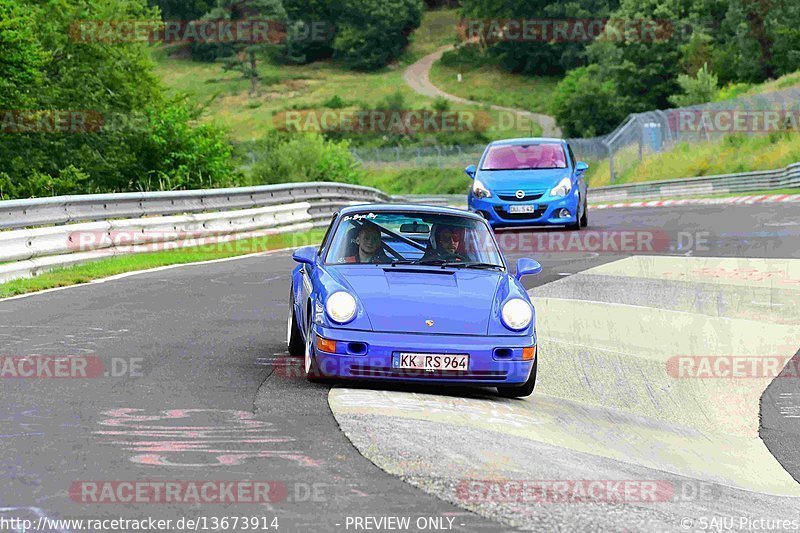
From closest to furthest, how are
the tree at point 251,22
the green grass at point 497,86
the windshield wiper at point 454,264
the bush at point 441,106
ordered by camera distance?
1. the windshield wiper at point 454,264
2. the bush at point 441,106
3. the green grass at point 497,86
4. the tree at point 251,22

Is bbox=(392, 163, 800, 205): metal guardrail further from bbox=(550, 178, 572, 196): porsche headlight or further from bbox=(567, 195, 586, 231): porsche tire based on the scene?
bbox=(550, 178, 572, 196): porsche headlight

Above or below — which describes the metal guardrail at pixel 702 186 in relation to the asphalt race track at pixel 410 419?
below

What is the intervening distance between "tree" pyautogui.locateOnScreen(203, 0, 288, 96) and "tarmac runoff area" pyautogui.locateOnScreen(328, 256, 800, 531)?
405ft

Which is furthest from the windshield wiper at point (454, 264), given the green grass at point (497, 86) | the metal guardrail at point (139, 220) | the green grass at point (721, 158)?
the green grass at point (497, 86)

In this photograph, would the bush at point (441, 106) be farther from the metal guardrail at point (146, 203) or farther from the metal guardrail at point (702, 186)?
the metal guardrail at point (146, 203)

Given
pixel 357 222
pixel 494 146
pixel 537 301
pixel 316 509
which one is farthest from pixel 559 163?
pixel 316 509

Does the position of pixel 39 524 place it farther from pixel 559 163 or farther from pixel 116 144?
pixel 116 144

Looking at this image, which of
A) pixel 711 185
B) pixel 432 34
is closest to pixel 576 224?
pixel 711 185

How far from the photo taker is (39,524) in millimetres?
5395

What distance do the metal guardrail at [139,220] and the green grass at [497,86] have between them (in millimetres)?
94866

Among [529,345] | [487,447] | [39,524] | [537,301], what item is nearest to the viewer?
[39,524]

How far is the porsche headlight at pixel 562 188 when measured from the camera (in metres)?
23.4

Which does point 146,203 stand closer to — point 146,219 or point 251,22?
point 146,219

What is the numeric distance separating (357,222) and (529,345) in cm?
198
